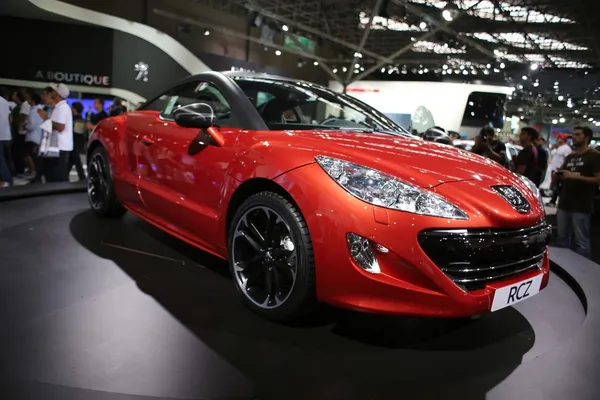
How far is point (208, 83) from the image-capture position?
2799 millimetres

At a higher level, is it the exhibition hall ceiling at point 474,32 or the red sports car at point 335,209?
the exhibition hall ceiling at point 474,32

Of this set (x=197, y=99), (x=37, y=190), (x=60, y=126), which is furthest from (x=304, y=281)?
(x=60, y=126)

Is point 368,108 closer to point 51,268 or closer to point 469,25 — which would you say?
point 51,268

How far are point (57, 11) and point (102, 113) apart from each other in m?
3.49

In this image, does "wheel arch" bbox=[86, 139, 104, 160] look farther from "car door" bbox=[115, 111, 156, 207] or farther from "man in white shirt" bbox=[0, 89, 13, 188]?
"man in white shirt" bbox=[0, 89, 13, 188]

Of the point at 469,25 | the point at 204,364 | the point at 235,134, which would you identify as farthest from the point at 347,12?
the point at 204,364

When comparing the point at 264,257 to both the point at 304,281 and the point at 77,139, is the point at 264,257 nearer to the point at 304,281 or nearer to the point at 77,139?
the point at 304,281

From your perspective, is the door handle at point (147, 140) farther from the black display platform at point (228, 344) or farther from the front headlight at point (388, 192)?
the front headlight at point (388, 192)

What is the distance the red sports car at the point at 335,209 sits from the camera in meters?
1.73

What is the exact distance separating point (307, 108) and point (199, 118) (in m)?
0.82

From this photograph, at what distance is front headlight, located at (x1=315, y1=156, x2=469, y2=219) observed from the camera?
68.6 inches

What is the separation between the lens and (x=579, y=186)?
13.7ft

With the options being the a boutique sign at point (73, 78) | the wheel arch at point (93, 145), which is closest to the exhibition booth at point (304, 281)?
the wheel arch at point (93, 145)

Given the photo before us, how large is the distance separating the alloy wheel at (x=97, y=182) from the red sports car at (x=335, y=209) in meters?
0.90
